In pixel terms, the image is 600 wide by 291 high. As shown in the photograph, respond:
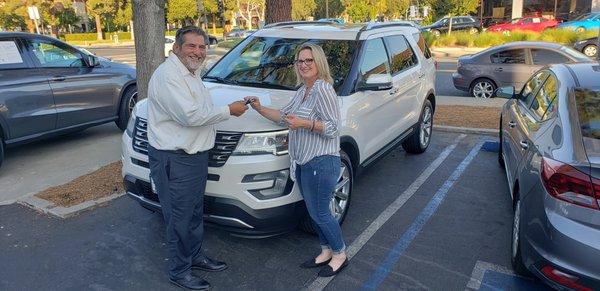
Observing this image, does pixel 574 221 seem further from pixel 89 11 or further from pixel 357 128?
pixel 89 11

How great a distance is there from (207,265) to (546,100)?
9.63 ft

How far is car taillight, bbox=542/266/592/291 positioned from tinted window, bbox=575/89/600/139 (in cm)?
83

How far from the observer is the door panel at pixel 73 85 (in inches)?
260

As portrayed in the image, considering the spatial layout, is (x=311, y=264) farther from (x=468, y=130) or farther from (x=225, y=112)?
(x=468, y=130)

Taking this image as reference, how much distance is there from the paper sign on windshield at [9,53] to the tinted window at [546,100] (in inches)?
243

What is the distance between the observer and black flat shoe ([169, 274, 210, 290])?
3.33m

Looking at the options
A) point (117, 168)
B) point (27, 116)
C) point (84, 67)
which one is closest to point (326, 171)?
point (117, 168)

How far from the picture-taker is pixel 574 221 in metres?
2.57

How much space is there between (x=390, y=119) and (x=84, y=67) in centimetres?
479

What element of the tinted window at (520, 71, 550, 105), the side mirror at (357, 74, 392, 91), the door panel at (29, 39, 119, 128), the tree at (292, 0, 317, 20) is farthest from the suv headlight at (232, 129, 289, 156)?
the tree at (292, 0, 317, 20)

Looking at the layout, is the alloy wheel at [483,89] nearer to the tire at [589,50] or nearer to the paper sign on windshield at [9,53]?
the paper sign on windshield at [9,53]

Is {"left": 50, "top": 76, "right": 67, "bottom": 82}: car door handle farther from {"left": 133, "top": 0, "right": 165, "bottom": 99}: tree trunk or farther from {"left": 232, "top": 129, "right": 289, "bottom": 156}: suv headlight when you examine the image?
{"left": 232, "top": 129, "right": 289, "bottom": 156}: suv headlight

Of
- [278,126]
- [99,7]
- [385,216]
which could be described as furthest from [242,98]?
[99,7]

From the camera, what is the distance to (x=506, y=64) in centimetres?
1098
